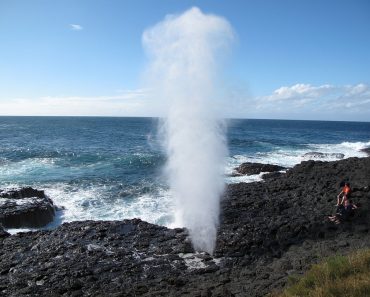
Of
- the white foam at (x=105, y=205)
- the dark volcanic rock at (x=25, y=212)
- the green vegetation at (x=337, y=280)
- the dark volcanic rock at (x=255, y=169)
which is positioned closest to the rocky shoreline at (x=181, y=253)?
the green vegetation at (x=337, y=280)

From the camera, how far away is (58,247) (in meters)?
14.1

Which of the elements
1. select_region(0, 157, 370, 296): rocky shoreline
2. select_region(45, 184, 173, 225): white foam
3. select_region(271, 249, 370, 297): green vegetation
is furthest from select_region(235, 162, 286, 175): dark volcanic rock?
select_region(271, 249, 370, 297): green vegetation

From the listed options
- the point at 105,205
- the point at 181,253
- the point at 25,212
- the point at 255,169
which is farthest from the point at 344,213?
the point at 255,169

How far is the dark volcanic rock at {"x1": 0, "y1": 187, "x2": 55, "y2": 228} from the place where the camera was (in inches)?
716

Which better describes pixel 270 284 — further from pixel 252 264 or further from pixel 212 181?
pixel 212 181

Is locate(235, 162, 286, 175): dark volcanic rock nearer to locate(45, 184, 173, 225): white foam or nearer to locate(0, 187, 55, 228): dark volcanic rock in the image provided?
locate(45, 184, 173, 225): white foam

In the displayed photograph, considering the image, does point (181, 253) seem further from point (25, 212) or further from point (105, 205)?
point (105, 205)

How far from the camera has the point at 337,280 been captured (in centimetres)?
774

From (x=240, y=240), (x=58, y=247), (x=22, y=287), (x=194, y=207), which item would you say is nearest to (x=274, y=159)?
(x=194, y=207)

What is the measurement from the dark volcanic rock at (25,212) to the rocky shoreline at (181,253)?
3.18 metres

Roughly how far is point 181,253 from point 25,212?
1015cm

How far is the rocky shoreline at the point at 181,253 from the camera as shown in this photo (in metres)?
10.9

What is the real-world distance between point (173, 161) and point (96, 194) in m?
7.11

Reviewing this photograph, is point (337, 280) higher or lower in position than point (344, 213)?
higher
